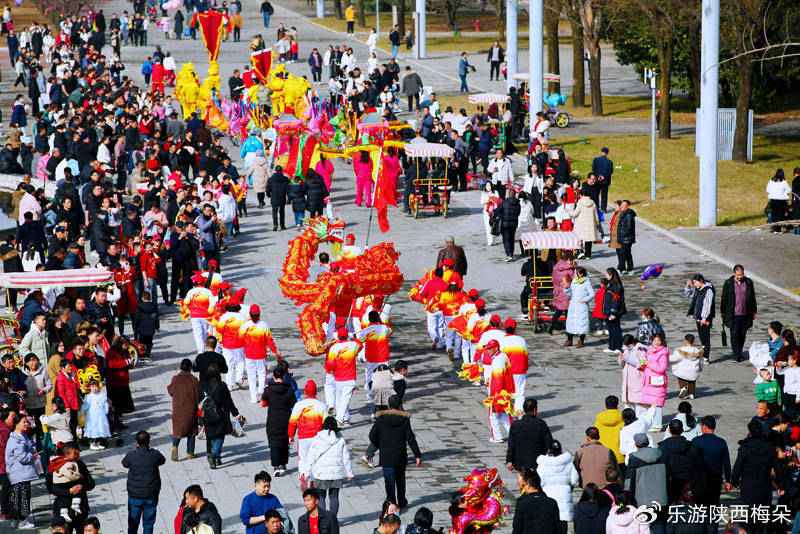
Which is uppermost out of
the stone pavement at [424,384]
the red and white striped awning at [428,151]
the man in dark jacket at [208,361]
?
the red and white striped awning at [428,151]

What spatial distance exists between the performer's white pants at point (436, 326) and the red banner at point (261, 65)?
62.6 ft

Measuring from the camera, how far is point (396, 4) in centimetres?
7588

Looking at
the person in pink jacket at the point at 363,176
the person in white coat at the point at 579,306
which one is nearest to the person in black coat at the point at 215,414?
the person in white coat at the point at 579,306

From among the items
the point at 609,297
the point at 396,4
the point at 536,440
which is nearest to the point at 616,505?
the point at 536,440

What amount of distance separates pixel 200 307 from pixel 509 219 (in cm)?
864

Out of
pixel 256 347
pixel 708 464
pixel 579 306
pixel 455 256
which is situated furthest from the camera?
pixel 455 256

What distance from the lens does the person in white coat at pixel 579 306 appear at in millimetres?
24766

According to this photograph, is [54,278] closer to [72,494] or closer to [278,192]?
[72,494]

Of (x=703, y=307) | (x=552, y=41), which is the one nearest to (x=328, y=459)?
(x=703, y=307)

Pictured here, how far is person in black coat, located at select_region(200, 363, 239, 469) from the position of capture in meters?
19.0

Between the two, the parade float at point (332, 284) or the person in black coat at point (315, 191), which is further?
the person in black coat at point (315, 191)

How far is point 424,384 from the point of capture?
23156 millimetres

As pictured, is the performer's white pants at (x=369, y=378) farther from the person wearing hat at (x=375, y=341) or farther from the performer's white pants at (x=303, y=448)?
the performer's white pants at (x=303, y=448)

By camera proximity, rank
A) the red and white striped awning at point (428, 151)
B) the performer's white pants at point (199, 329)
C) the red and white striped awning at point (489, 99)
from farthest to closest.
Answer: the red and white striped awning at point (489, 99), the red and white striped awning at point (428, 151), the performer's white pants at point (199, 329)
